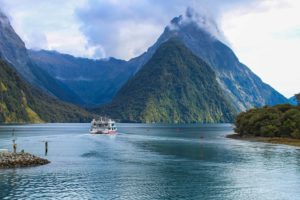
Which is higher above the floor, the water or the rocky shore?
the rocky shore

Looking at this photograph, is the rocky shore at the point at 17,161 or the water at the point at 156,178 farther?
the rocky shore at the point at 17,161

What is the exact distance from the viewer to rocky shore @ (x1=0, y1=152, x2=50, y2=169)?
350 feet

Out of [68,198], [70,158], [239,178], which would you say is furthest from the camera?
[70,158]

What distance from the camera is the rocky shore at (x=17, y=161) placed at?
350 feet

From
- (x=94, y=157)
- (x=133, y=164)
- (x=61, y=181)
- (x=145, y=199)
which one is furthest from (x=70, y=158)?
(x=145, y=199)

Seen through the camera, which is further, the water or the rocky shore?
the rocky shore

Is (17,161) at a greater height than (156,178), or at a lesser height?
greater

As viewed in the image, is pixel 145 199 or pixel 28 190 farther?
pixel 28 190

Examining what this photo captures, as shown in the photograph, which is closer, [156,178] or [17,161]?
[156,178]

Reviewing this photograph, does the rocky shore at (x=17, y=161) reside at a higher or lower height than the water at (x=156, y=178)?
higher

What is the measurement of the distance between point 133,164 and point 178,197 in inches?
1757

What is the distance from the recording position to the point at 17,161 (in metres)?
109

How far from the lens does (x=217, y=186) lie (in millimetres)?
85938

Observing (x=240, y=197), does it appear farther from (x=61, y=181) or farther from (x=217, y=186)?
(x=61, y=181)
